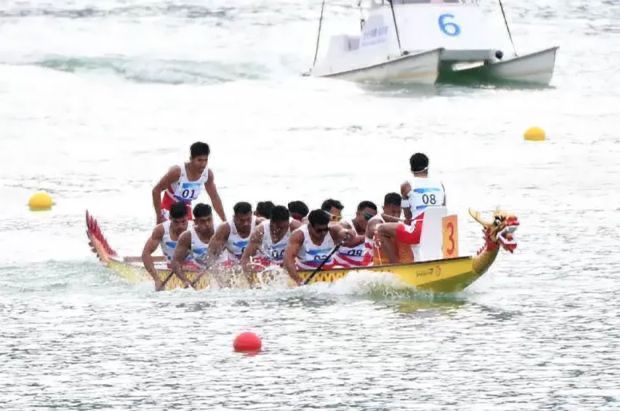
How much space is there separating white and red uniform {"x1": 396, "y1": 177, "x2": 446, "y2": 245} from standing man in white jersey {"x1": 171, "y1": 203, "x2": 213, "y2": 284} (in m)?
2.41

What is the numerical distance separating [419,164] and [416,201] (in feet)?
1.37

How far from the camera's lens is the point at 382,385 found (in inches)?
603

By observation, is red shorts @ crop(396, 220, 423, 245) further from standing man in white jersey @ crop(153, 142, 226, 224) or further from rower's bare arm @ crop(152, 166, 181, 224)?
rower's bare arm @ crop(152, 166, 181, 224)

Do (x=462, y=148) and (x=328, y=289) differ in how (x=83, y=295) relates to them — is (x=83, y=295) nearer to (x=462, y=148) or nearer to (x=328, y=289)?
(x=328, y=289)

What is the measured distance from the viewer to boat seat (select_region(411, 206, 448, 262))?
59.8 ft

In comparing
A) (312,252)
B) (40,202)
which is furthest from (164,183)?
(40,202)

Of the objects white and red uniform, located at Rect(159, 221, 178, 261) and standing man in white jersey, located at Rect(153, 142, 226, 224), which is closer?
white and red uniform, located at Rect(159, 221, 178, 261)

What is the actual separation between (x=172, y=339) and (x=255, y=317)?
133cm

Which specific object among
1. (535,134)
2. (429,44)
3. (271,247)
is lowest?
(271,247)

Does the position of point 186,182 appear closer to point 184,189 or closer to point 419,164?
point 184,189

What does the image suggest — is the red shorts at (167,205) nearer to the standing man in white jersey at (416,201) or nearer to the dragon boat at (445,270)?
the dragon boat at (445,270)

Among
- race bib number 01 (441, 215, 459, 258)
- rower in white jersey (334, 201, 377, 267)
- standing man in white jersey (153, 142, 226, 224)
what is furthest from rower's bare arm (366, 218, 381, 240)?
standing man in white jersey (153, 142, 226, 224)

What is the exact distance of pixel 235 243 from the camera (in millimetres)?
19562

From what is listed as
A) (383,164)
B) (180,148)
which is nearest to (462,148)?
(383,164)
